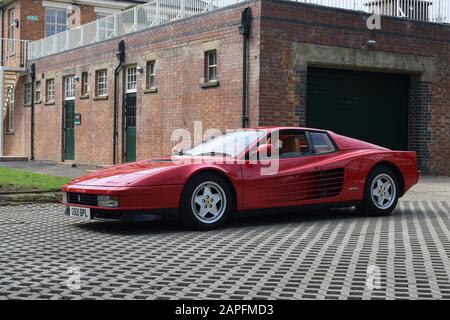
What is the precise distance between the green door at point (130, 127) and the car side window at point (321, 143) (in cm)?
1339

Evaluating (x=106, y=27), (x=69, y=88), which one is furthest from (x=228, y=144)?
(x=69, y=88)

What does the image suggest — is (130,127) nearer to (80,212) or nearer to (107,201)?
(80,212)

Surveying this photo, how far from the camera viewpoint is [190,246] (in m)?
7.13

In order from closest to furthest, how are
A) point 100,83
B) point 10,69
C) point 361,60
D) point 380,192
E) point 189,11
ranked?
point 380,192 → point 361,60 → point 189,11 → point 100,83 → point 10,69

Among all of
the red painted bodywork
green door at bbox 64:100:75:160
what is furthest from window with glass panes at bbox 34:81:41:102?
the red painted bodywork

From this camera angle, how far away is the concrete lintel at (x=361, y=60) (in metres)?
17.1

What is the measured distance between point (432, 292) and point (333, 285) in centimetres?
73

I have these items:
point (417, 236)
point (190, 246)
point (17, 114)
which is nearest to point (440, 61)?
point (417, 236)

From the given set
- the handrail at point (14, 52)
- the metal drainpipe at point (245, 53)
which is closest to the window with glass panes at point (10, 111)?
the handrail at point (14, 52)

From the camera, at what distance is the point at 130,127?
22.9 m

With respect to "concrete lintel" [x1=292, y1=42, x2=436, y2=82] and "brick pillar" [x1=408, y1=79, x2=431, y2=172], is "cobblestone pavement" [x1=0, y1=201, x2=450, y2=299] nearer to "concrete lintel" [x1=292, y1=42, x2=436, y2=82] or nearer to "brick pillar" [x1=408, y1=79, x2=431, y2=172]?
"concrete lintel" [x1=292, y1=42, x2=436, y2=82]

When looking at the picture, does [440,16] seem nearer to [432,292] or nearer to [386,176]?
[386,176]

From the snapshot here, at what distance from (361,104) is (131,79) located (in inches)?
329

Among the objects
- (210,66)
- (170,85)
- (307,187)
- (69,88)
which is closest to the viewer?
(307,187)
